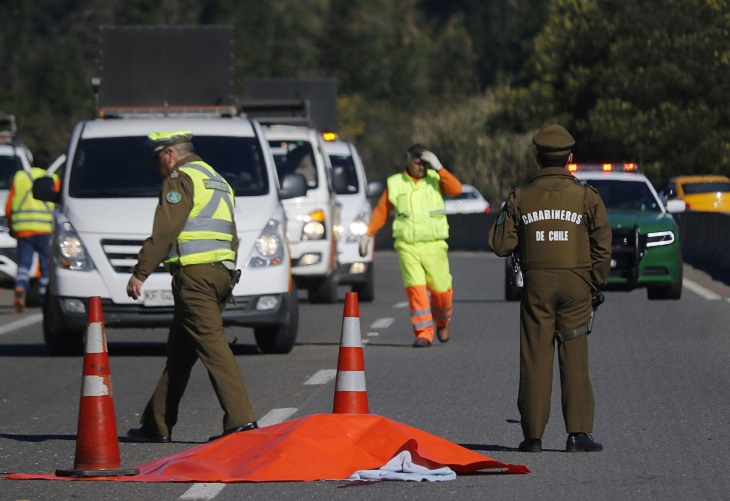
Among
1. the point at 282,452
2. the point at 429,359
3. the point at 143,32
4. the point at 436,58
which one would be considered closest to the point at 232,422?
the point at 282,452

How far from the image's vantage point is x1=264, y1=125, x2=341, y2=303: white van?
64.6 ft

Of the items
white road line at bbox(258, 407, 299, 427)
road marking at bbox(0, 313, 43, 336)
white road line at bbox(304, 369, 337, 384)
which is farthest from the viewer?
road marking at bbox(0, 313, 43, 336)

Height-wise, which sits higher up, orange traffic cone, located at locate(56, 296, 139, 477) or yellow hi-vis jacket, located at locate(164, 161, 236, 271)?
yellow hi-vis jacket, located at locate(164, 161, 236, 271)

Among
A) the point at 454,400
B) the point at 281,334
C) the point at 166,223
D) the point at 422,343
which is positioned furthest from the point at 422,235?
the point at 166,223

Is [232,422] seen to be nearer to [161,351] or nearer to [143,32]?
[161,351]

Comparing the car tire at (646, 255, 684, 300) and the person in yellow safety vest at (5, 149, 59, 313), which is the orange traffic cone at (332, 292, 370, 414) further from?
the car tire at (646, 255, 684, 300)

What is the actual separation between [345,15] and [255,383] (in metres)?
92.2

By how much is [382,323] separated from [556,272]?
9328mm

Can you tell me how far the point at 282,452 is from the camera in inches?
337

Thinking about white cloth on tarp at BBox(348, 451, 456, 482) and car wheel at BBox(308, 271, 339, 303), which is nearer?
white cloth on tarp at BBox(348, 451, 456, 482)

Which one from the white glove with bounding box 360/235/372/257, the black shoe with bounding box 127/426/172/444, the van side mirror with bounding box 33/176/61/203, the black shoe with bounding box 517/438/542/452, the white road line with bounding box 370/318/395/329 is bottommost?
the white road line with bounding box 370/318/395/329

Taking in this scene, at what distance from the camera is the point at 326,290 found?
69.2ft

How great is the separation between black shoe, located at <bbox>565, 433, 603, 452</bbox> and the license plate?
5.64m

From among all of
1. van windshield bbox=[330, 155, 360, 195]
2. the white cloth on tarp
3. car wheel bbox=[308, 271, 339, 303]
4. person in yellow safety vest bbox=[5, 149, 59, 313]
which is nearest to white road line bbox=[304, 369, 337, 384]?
the white cloth on tarp
